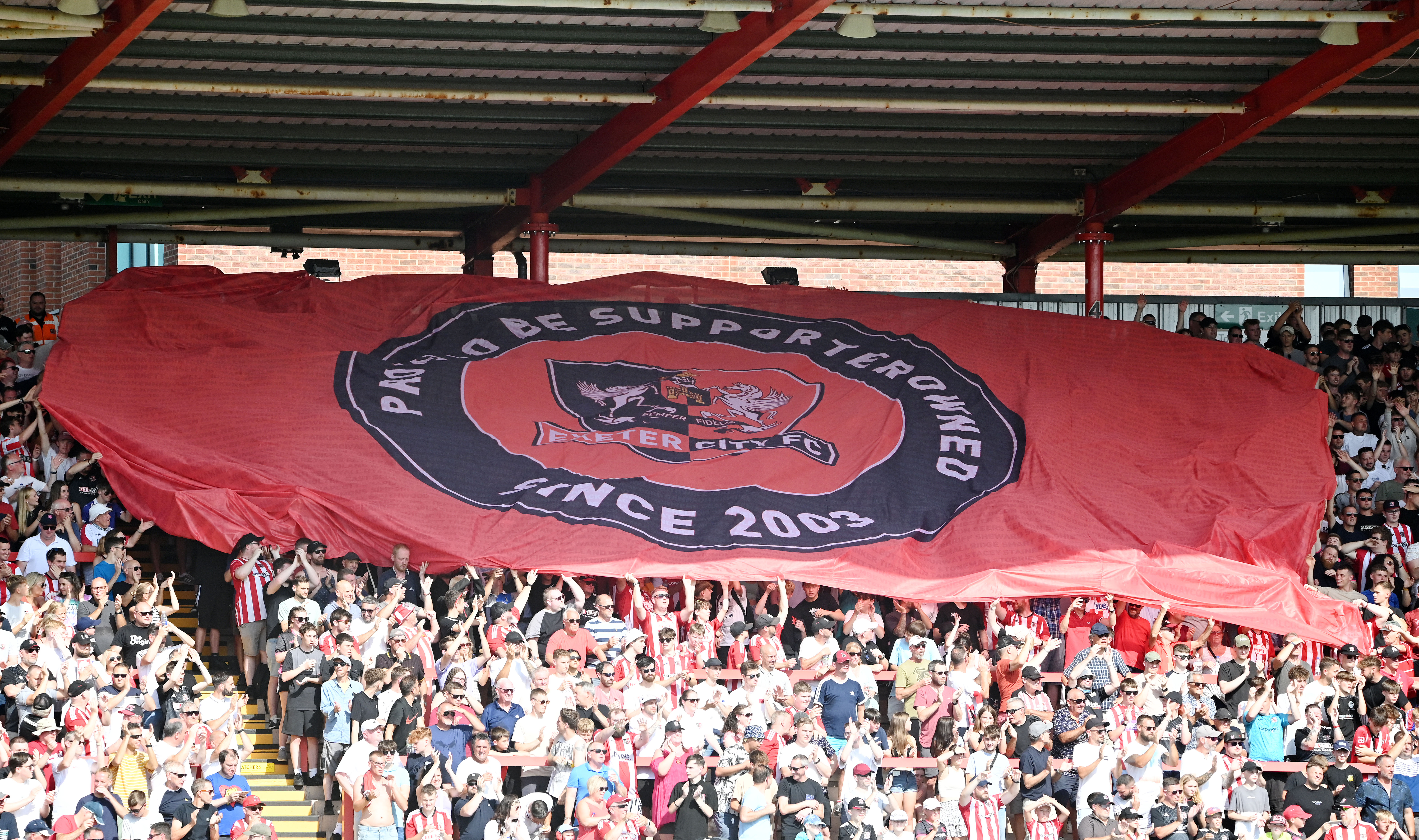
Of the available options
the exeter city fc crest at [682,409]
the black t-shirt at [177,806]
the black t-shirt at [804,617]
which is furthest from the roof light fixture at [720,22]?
the black t-shirt at [177,806]

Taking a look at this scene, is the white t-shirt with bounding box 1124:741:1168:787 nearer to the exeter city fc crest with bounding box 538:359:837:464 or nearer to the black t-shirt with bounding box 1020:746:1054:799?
the black t-shirt with bounding box 1020:746:1054:799

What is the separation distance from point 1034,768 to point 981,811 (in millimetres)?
627

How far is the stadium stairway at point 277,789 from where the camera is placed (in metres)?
12.8

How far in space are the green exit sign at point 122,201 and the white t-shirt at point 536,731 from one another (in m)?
9.22

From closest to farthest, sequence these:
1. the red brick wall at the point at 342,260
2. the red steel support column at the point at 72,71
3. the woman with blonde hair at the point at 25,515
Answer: the red steel support column at the point at 72,71 → the woman with blonde hair at the point at 25,515 → the red brick wall at the point at 342,260

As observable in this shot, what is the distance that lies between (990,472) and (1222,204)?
621cm

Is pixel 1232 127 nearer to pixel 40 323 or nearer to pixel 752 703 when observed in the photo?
pixel 752 703

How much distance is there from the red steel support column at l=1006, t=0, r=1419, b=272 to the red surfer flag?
1.92 metres

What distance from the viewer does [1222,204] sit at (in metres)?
21.1

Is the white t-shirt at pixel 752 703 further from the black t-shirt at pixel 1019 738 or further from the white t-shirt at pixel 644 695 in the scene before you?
the black t-shirt at pixel 1019 738

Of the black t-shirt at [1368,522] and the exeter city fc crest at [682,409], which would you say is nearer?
the exeter city fc crest at [682,409]

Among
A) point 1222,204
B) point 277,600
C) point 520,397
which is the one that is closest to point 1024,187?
point 1222,204

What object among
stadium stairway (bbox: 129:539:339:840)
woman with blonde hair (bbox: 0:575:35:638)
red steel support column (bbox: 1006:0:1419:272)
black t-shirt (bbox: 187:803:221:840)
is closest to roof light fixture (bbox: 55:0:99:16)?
woman with blonde hair (bbox: 0:575:35:638)

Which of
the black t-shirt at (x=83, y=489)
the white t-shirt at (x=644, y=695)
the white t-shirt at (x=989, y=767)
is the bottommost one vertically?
the white t-shirt at (x=989, y=767)
